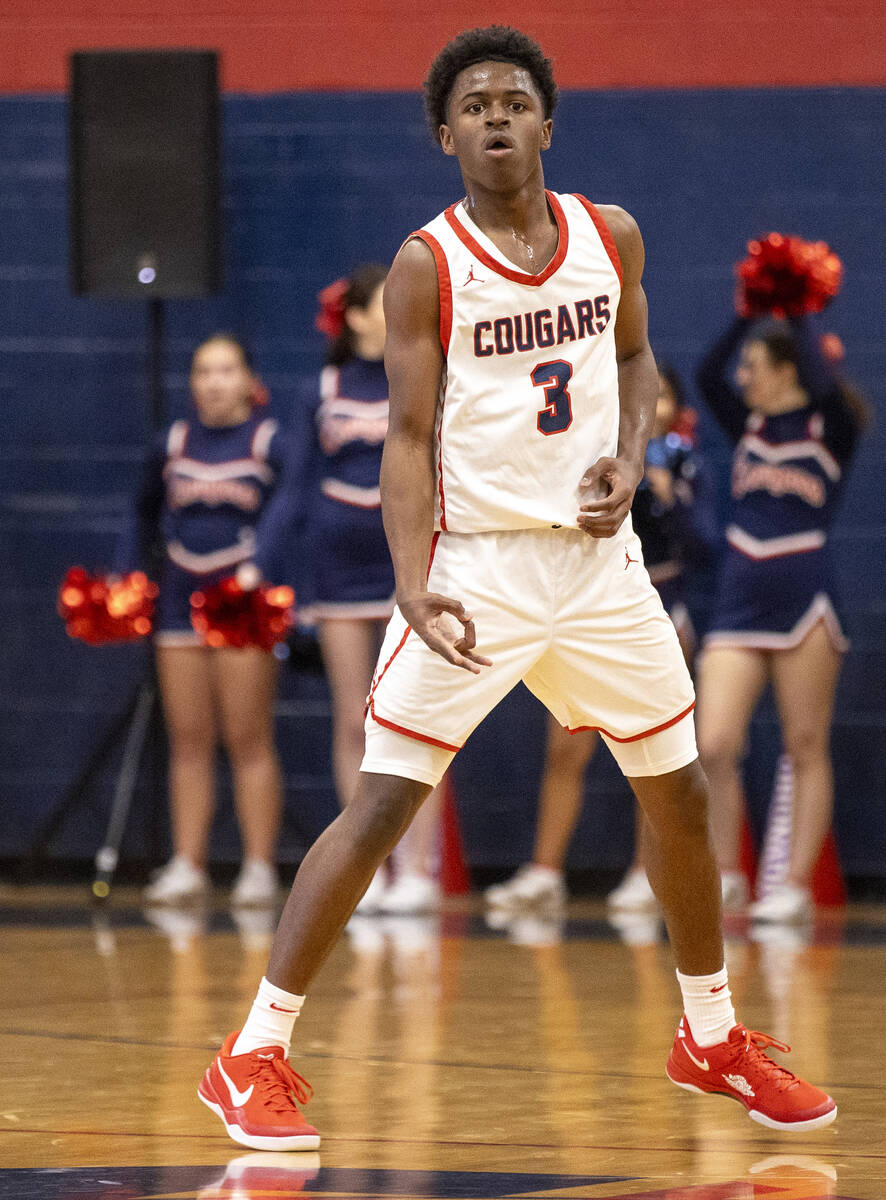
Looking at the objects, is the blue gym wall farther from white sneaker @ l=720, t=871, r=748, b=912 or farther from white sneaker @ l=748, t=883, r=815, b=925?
white sneaker @ l=748, t=883, r=815, b=925

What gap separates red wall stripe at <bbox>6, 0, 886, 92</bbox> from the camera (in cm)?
748

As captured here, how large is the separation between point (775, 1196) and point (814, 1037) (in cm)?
147

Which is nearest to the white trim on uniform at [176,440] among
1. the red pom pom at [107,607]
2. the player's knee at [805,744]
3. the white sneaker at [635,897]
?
the red pom pom at [107,607]

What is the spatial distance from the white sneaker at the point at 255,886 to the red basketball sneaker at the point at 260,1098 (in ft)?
12.7

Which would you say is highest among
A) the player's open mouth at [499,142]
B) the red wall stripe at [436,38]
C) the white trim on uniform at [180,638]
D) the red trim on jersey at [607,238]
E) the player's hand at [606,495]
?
the red wall stripe at [436,38]

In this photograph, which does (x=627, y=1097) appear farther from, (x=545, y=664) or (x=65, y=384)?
(x=65, y=384)

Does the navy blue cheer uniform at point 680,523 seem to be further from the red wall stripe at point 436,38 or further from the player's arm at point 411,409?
the player's arm at point 411,409

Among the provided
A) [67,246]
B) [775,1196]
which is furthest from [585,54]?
[775,1196]

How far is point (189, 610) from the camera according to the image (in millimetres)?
7121

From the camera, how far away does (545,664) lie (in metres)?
3.16

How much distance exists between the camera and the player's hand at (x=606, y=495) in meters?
3.07

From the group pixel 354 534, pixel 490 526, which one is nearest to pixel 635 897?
pixel 354 534

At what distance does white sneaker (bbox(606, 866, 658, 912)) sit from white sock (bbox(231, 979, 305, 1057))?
3.85 m

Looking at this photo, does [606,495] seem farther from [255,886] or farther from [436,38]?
[436,38]
